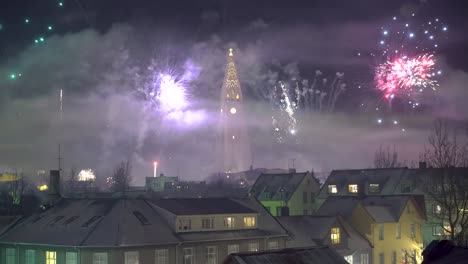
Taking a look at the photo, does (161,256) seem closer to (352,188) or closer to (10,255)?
(10,255)

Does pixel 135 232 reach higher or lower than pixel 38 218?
lower

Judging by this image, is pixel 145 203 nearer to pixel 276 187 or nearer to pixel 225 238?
pixel 225 238

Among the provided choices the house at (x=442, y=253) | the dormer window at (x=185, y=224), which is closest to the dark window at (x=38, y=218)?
the dormer window at (x=185, y=224)

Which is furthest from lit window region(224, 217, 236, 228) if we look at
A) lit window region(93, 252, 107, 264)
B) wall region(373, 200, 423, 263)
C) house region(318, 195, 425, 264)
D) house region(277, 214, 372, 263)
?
wall region(373, 200, 423, 263)

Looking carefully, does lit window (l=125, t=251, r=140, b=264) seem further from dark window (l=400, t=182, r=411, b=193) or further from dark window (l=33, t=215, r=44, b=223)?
dark window (l=400, t=182, r=411, b=193)

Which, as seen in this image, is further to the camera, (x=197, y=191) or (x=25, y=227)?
(x=197, y=191)

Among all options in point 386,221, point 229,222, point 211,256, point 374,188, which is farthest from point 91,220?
point 374,188

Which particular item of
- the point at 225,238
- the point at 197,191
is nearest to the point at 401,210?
the point at 225,238
